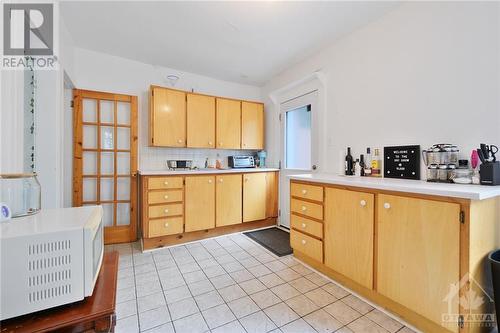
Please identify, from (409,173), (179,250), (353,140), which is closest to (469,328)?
(409,173)

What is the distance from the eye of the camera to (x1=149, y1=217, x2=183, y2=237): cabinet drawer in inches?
109

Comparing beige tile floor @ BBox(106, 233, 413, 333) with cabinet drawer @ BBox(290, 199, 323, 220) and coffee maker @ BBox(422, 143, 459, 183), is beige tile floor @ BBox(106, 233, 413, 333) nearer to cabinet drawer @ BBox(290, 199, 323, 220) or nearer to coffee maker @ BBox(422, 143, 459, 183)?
cabinet drawer @ BBox(290, 199, 323, 220)

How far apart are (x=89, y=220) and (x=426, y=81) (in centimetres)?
250

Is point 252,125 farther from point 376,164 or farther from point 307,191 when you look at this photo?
point 376,164

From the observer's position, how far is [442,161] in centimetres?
172

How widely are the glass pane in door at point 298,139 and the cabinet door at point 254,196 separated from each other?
520 mm

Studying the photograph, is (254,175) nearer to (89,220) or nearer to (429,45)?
(429,45)

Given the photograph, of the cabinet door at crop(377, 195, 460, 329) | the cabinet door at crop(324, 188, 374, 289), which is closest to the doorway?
the cabinet door at crop(324, 188, 374, 289)

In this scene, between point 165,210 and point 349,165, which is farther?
point 165,210

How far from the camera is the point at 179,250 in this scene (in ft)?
9.18

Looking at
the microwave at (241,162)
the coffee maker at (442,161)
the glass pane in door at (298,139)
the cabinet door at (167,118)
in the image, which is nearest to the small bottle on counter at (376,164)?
the coffee maker at (442,161)

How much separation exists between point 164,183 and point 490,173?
9.73ft

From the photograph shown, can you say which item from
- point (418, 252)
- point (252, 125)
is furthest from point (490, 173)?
point (252, 125)

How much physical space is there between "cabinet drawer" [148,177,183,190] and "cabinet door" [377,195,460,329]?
227cm
